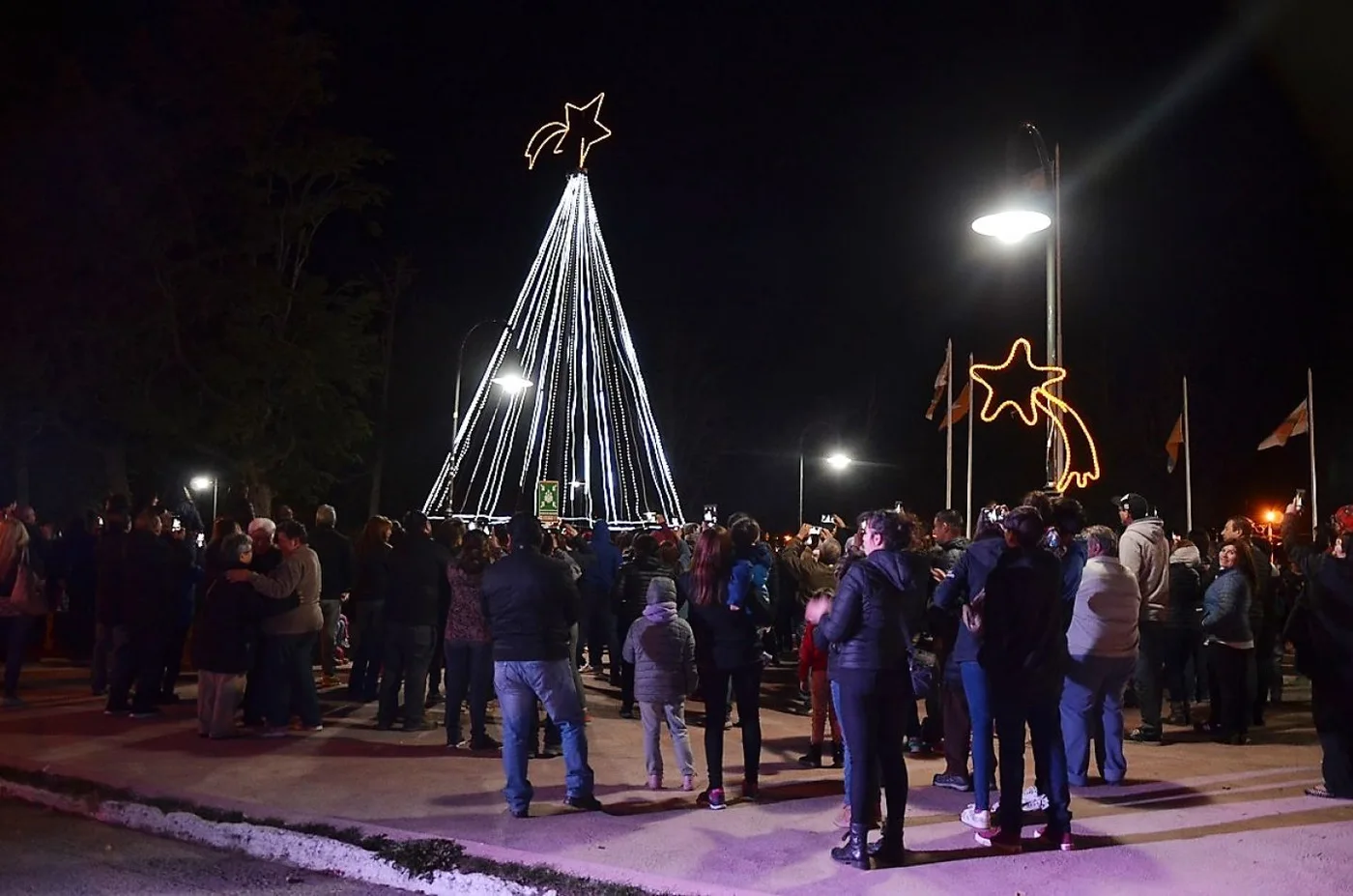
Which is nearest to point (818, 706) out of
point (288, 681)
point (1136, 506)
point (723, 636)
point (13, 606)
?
point (723, 636)

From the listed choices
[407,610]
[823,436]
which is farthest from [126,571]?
[823,436]

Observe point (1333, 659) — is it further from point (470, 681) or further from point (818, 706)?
point (470, 681)

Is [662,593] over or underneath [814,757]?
over

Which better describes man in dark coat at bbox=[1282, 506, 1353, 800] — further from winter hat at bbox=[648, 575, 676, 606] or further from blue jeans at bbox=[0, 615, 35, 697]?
blue jeans at bbox=[0, 615, 35, 697]

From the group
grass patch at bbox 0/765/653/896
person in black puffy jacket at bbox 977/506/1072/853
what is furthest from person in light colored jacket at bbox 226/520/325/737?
person in black puffy jacket at bbox 977/506/1072/853

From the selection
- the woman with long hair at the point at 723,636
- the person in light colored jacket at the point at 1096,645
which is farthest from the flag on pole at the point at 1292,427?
the woman with long hair at the point at 723,636

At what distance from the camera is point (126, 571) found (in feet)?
36.7

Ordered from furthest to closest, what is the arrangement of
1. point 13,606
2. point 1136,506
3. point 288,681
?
point 13,606 < point 288,681 < point 1136,506

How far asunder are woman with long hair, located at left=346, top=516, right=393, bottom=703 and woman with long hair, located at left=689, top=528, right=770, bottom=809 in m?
4.72

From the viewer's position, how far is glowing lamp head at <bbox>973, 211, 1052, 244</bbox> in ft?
34.0

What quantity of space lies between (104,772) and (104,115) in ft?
66.4

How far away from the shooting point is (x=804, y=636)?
10.2 m

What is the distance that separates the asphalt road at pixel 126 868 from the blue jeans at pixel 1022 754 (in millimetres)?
3318

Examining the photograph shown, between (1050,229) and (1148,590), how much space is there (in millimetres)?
3163
